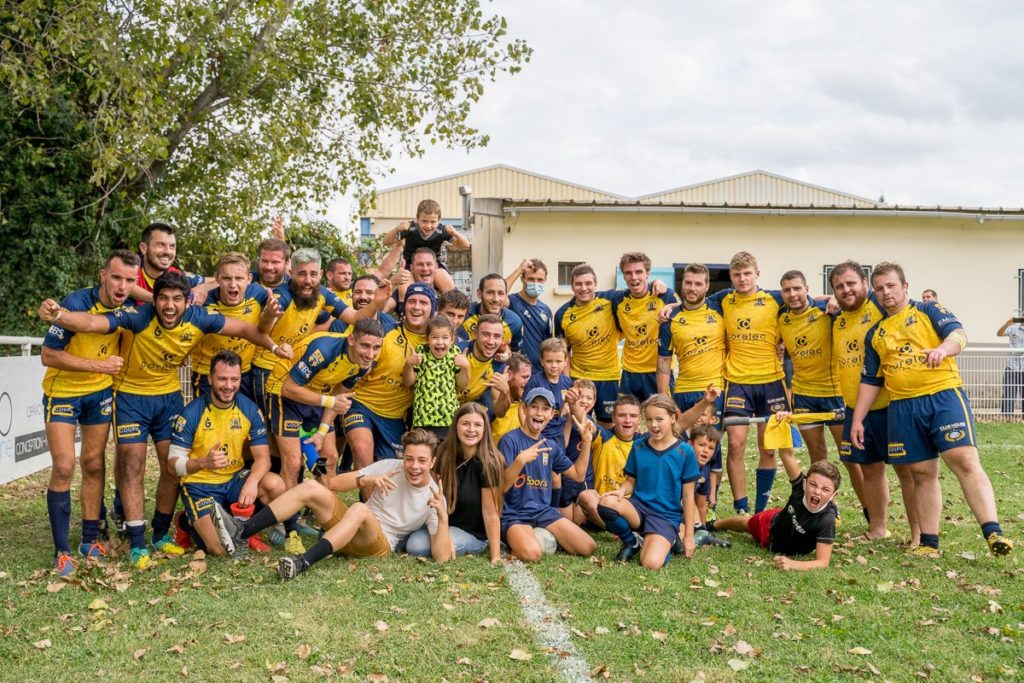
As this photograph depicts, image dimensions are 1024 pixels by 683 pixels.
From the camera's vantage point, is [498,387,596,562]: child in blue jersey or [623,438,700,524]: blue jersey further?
[623,438,700,524]: blue jersey

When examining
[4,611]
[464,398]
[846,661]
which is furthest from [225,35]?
[846,661]

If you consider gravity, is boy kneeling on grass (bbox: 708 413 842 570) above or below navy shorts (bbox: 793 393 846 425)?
below

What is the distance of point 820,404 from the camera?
24.5 ft

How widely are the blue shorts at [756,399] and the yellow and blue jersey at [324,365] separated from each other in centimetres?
313

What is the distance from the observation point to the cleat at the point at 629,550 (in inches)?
244

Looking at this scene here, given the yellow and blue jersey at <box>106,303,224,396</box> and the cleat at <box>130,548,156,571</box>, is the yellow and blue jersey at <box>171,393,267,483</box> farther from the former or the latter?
the cleat at <box>130,548,156,571</box>

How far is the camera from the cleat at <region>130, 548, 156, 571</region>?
5922mm

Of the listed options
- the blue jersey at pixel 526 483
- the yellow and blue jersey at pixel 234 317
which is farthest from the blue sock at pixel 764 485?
the yellow and blue jersey at pixel 234 317

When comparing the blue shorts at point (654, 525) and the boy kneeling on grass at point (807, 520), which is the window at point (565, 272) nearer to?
the boy kneeling on grass at point (807, 520)

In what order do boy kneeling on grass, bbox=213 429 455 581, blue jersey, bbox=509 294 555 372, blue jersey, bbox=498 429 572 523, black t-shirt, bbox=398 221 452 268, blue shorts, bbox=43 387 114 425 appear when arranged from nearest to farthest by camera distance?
boy kneeling on grass, bbox=213 429 455 581 → blue shorts, bbox=43 387 114 425 → blue jersey, bbox=498 429 572 523 → blue jersey, bbox=509 294 555 372 → black t-shirt, bbox=398 221 452 268

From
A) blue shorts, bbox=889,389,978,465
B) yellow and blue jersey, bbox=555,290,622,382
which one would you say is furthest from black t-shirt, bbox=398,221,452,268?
A: blue shorts, bbox=889,389,978,465

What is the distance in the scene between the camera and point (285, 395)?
684 centimetres

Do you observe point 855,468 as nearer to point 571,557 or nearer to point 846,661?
point 571,557

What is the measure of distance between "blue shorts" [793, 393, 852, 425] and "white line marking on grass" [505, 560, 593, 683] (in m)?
3.02
